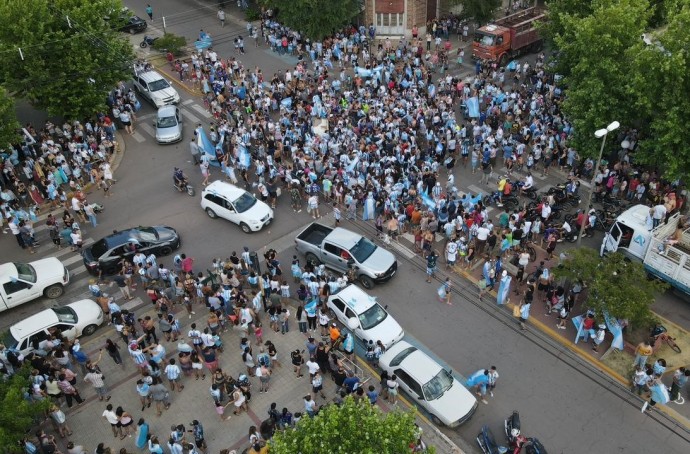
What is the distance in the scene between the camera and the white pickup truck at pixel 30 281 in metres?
20.9

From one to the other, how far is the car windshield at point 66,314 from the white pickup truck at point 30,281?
2059 millimetres

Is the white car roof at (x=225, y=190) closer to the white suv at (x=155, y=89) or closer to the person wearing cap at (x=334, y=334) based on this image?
→ the person wearing cap at (x=334, y=334)

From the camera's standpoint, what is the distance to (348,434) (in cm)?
1242

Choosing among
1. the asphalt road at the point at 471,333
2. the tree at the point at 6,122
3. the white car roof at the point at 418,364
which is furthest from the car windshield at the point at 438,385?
the tree at the point at 6,122

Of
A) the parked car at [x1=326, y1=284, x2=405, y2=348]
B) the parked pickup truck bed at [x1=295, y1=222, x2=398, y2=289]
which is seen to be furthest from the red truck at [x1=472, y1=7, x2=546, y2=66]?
the parked car at [x1=326, y1=284, x2=405, y2=348]

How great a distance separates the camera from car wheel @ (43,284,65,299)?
21719 mm

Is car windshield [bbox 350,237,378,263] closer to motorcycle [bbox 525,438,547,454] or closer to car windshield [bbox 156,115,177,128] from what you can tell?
motorcycle [bbox 525,438,547,454]

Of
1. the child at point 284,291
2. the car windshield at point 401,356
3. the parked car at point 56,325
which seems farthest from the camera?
the child at point 284,291

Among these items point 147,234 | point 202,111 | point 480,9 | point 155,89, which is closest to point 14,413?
point 147,234

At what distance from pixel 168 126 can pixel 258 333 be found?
16.0 metres

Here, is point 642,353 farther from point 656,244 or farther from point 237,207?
point 237,207

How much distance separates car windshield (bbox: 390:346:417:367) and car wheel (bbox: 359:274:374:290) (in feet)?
12.7

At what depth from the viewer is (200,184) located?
92.7 ft

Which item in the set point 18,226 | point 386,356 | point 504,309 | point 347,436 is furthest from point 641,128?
point 18,226
